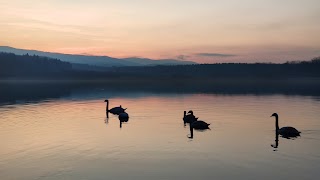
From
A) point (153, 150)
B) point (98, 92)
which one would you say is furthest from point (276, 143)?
point (98, 92)

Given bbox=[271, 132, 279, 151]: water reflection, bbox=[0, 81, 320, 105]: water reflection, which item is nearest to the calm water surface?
bbox=[271, 132, 279, 151]: water reflection

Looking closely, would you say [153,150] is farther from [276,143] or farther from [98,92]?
[98,92]

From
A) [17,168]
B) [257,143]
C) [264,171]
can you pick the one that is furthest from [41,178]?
[257,143]

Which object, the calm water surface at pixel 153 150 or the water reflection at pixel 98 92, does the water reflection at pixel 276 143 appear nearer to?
the calm water surface at pixel 153 150

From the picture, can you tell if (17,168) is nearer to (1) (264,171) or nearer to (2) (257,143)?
(1) (264,171)

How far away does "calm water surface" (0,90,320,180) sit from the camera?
17.6 meters

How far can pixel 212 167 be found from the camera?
18.5 meters

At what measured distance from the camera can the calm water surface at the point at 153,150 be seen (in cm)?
1756

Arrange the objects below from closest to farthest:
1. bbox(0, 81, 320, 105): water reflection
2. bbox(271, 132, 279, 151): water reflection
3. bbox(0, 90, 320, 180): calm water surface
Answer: bbox(0, 90, 320, 180): calm water surface < bbox(271, 132, 279, 151): water reflection < bbox(0, 81, 320, 105): water reflection

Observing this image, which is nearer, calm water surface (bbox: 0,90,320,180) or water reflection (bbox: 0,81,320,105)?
calm water surface (bbox: 0,90,320,180)

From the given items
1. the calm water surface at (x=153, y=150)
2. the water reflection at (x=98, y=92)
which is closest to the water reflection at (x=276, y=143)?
the calm water surface at (x=153, y=150)

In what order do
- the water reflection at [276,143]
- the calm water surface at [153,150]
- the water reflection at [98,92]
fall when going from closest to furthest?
the calm water surface at [153,150], the water reflection at [276,143], the water reflection at [98,92]

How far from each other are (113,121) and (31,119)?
8.24 metres

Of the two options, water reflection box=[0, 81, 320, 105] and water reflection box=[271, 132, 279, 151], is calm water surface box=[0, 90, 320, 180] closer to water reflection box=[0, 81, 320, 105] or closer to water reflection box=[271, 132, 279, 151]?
water reflection box=[271, 132, 279, 151]
